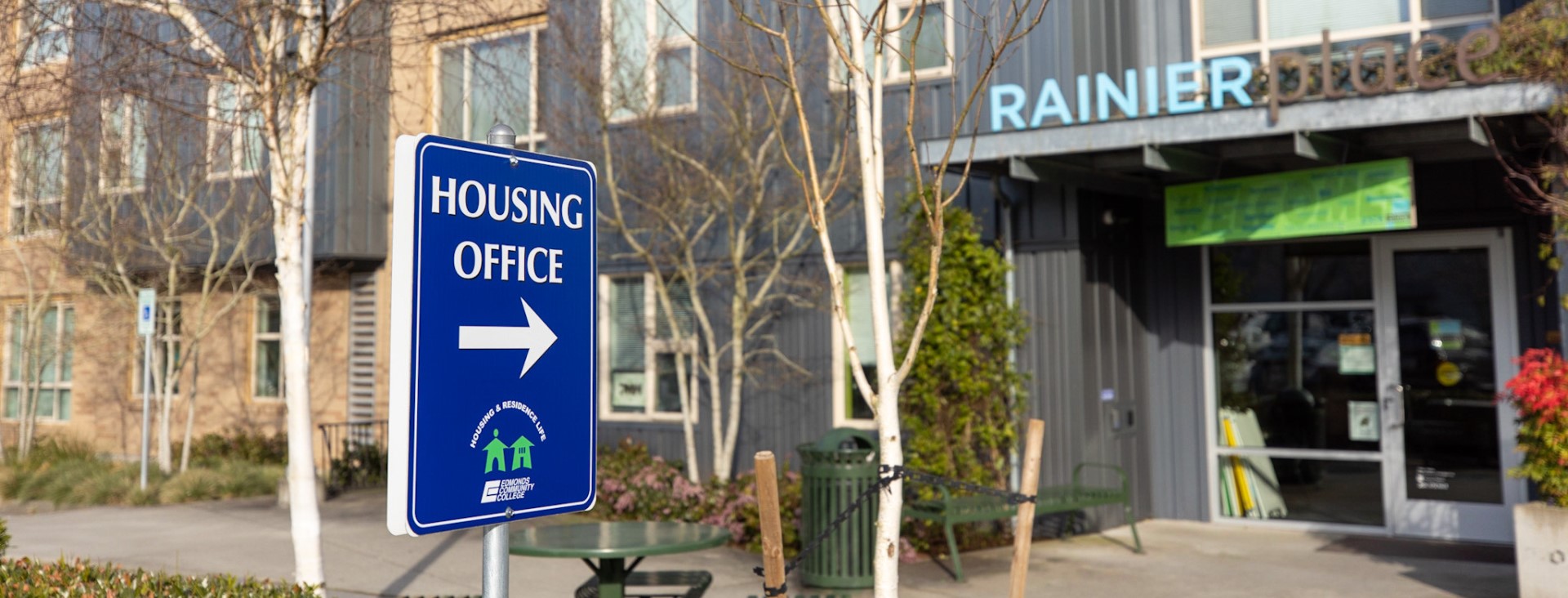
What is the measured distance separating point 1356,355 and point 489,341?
9.51m

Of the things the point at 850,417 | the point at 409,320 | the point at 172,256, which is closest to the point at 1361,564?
the point at 850,417

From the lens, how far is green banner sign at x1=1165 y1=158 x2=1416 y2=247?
9203 millimetres

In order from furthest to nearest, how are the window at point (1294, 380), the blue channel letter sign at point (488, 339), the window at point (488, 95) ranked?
the window at point (488, 95)
the window at point (1294, 380)
the blue channel letter sign at point (488, 339)

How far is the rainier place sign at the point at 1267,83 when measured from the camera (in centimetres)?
811

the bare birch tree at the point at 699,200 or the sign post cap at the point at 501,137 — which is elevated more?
the bare birch tree at the point at 699,200

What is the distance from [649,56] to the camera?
39.3 ft

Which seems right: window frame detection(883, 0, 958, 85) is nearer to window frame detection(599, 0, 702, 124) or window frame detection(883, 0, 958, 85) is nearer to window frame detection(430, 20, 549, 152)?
window frame detection(599, 0, 702, 124)

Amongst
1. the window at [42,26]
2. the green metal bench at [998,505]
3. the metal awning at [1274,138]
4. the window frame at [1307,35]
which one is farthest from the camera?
the window frame at [1307,35]

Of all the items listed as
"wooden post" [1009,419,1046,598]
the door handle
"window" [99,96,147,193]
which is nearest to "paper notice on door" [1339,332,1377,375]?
→ the door handle

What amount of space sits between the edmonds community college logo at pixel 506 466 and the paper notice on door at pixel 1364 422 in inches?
371

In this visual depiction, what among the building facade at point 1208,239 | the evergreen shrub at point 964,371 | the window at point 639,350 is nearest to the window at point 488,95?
the building facade at point 1208,239

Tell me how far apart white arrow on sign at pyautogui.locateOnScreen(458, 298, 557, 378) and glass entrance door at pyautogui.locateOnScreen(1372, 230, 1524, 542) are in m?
9.11

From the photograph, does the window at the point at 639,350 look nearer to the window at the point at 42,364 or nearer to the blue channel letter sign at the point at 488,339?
the window at the point at 42,364

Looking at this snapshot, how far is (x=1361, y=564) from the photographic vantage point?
925cm
